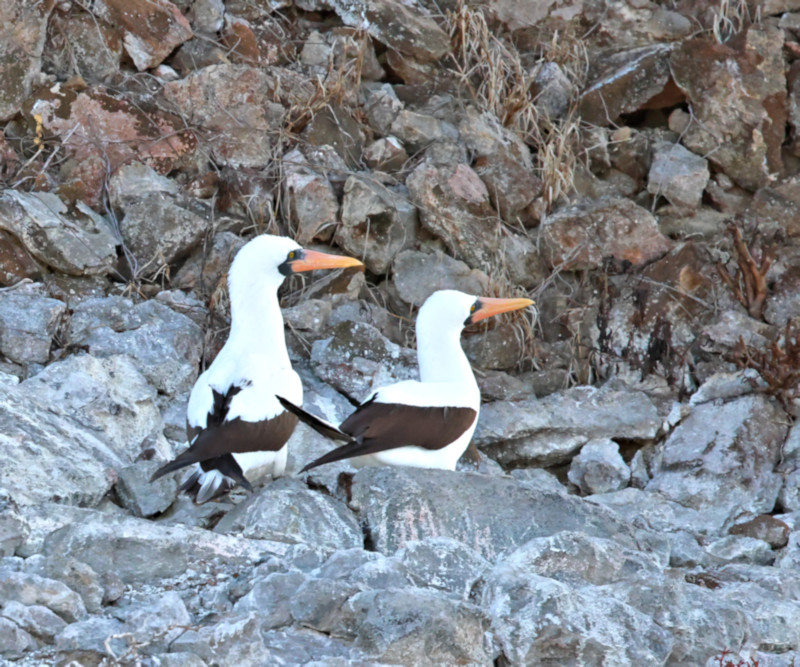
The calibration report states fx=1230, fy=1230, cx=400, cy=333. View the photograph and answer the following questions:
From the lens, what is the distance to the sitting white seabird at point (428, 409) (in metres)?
4.61

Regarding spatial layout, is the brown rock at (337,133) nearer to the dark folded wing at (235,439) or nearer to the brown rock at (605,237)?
the brown rock at (605,237)

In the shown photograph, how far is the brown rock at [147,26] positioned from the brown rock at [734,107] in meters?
3.20

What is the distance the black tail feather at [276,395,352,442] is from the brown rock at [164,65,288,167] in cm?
339

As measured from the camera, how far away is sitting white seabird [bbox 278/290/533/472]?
4.61 meters

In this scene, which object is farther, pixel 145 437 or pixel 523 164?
pixel 523 164

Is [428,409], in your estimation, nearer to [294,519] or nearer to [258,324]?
[258,324]

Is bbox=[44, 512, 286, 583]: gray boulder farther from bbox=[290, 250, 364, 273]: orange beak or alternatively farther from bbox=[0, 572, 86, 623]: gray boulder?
bbox=[290, 250, 364, 273]: orange beak

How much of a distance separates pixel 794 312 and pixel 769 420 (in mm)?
1155

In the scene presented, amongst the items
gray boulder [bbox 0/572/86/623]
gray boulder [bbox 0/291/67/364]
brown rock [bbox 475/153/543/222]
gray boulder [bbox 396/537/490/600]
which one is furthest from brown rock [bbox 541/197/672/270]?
gray boulder [bbox 0/572/86/623]

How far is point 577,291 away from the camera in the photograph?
746 centimetres

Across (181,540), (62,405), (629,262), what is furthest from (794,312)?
(181,540)

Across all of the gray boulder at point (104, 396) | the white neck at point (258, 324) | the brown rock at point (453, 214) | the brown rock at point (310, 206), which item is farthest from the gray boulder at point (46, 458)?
the brown rock at point (453, 214)

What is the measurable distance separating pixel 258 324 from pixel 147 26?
329cm

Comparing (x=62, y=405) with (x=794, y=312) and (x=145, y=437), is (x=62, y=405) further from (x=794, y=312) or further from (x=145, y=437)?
(x=794, y=312)
